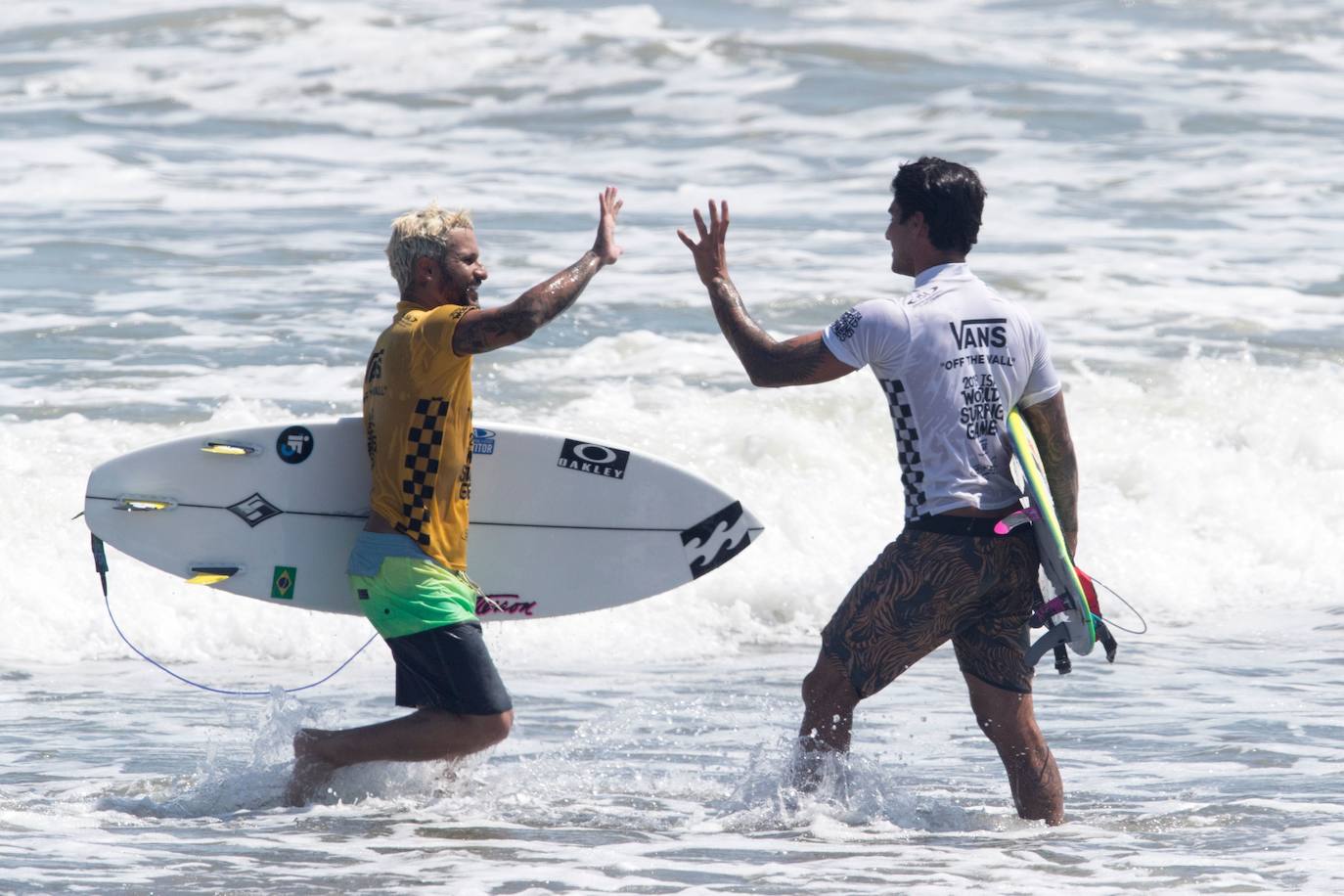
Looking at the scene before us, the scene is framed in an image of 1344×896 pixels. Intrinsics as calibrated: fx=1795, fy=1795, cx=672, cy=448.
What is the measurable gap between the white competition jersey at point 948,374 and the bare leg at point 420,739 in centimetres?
124

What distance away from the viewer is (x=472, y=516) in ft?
17.7

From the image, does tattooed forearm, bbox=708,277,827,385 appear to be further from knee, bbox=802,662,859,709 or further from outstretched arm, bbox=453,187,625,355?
knee, bbox=802,662,859,709

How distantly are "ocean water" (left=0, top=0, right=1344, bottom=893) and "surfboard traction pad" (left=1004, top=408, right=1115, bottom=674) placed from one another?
0.56 m

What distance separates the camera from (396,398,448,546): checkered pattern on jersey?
4.54 meters

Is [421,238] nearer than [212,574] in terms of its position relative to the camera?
Yes

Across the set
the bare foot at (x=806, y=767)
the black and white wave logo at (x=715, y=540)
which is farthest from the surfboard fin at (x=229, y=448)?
the bare foot at (x=806, y=767)

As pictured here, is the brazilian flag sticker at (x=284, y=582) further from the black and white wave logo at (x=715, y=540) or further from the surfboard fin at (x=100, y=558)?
the black and white wave logo at (x=715, y=540)

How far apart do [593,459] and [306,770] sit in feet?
4.26

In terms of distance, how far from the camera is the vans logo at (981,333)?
4258mm

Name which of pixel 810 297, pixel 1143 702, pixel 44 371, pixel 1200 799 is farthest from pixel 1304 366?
pixel 44 371

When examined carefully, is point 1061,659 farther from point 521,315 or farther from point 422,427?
point 422,427

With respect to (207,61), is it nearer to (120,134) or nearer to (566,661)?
(120,134)

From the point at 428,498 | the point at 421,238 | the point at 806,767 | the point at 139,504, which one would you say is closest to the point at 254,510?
the point at 139,504

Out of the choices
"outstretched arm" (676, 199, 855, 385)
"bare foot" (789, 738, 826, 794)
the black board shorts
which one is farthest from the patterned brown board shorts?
the black board shorts
